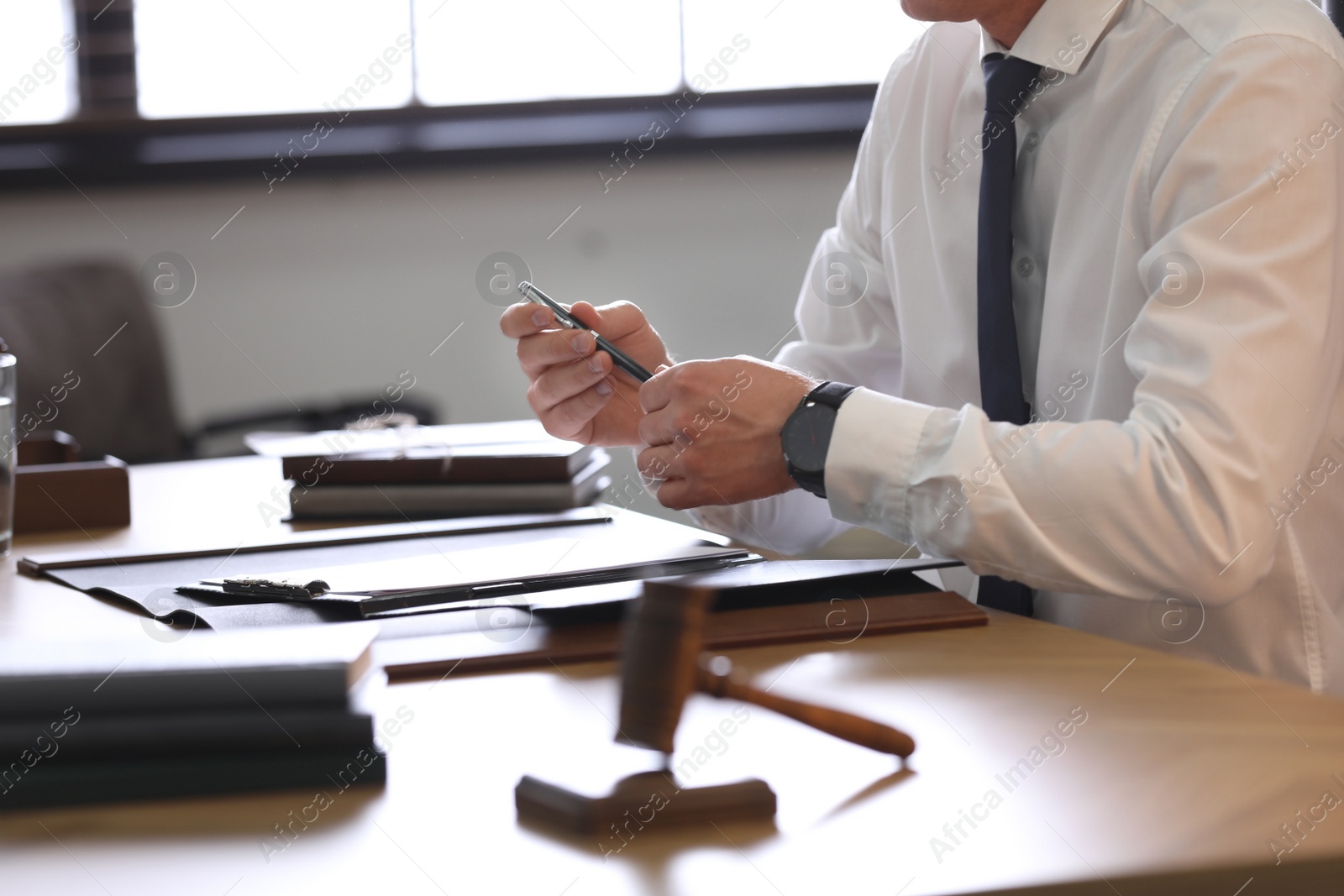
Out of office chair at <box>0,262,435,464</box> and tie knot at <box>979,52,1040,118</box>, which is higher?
tie knot at <box>979,52,1040,118</box>

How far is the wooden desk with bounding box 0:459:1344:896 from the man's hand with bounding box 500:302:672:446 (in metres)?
0.52

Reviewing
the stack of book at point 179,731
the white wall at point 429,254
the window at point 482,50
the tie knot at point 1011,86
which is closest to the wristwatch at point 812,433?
the tie knot at point 1011,86

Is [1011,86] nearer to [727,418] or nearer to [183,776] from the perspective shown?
[727,418]

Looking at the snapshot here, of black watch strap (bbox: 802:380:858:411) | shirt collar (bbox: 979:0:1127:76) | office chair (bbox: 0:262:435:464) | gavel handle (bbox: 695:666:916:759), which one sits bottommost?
office chair (bbox: 0:262:435:464)

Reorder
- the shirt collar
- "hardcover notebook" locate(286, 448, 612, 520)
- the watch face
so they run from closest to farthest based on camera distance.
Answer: the watch face
the shirt collar
"hardcover notebook" locate(286, 448, 612, 520)

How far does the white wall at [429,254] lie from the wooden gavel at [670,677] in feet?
8.28

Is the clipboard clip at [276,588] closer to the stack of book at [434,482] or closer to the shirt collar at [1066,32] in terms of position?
the stack of book at [434,482]

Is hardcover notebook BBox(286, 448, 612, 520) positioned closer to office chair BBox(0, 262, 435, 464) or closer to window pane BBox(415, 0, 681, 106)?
office chair BBox(0, 262, 435, 464)

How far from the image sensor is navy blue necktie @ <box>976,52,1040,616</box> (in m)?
1.20

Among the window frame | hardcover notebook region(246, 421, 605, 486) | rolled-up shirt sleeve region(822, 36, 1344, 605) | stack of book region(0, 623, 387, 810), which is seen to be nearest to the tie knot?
rolled-up shirt sleeve region(822, 36, 1344, 605)

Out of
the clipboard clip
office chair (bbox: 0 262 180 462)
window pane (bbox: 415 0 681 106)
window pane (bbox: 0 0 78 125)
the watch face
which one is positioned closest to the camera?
the clipboard clip

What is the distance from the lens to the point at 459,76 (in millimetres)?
3131

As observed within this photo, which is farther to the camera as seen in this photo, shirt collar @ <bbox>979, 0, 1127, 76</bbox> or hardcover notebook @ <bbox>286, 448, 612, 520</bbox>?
hardcover notebook @ <bbox>286, 448, 612, 520</bbox>

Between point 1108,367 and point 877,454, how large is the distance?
29cm
